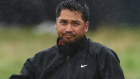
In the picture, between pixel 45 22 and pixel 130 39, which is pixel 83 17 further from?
pixel 45 22

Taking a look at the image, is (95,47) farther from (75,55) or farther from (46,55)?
(46,55)

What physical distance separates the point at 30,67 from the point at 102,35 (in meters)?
6.62

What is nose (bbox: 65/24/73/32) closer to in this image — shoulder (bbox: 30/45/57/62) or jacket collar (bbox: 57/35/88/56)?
jacket collar (bbox: 57/35/88/56)

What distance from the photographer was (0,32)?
10969 mm

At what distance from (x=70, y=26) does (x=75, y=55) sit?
0.25m

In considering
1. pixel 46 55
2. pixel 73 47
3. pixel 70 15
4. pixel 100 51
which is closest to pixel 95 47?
pixel 100 51

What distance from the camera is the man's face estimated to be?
3.54m

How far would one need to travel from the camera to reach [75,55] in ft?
11.9

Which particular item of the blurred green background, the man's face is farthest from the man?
the blurred green background

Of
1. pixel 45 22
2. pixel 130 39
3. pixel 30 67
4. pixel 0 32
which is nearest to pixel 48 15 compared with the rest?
pixel 45 22

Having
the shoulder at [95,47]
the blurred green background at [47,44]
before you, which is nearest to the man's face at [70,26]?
the shoulder at [95,47]

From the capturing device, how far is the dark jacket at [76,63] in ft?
11.4

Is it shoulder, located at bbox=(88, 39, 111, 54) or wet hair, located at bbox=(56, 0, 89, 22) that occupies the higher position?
wet hair, located at bbox=(56, 0, 89, 22)

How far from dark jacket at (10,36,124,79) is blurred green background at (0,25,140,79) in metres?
3.81
